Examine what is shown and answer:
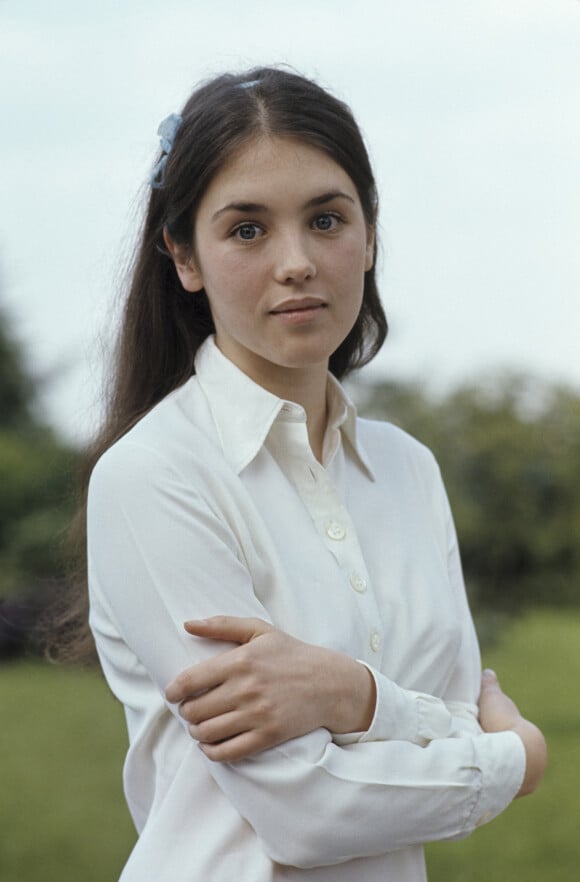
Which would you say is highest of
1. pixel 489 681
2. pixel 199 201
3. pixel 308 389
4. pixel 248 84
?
pixel 248 84

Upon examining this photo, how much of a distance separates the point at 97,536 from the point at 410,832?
52 centimetres

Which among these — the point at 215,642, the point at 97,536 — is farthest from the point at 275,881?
the point at 97,536

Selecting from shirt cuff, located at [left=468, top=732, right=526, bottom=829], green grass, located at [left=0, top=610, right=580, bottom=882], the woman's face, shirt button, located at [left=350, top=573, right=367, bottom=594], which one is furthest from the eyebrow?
green grass, located at [left=0, top=610, right=580, bottom=882]

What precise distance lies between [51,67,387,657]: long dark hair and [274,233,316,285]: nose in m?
0.14

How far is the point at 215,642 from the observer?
1.39 meters

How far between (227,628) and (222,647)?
0.03 m

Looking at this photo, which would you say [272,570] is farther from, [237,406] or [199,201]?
[199,201]

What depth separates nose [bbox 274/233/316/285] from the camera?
149 cm

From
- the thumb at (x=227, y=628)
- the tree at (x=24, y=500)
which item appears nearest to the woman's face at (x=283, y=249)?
the thumb at (x=227, y=628)

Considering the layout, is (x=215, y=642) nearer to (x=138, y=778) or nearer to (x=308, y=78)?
(x=138, y=778)

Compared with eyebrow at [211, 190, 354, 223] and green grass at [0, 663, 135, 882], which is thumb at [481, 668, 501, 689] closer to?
eyebrow at [211, 190, 354, 223]

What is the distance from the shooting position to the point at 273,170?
1.51 metres

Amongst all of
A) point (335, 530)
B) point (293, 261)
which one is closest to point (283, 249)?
point (293, 261)

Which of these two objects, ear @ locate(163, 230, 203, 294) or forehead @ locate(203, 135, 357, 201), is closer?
forehead @ locate(203, 135, 357, 201)
